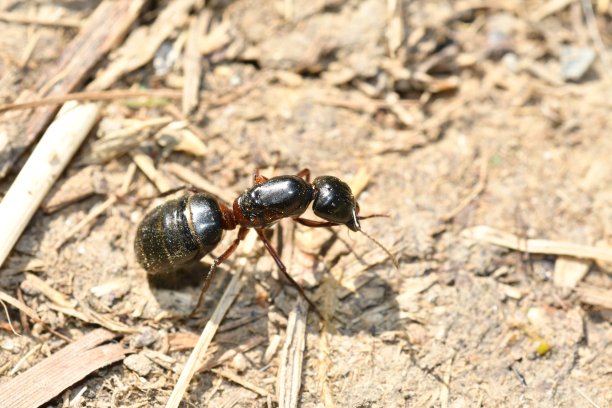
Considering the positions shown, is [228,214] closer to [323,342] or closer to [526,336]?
[323,342]

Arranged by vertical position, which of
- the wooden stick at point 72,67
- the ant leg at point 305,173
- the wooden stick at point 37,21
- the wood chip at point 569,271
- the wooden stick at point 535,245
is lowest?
the wood chip at point 569,271

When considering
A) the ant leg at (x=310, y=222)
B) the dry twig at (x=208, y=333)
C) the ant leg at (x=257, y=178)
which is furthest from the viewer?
the ant leg at (x=257, y=178)

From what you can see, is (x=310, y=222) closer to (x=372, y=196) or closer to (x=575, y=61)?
(x=372, y=196)

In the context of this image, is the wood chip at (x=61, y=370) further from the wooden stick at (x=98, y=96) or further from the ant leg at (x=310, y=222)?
the wooden stick at (x=98, y=96)

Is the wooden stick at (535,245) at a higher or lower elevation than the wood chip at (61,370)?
lower

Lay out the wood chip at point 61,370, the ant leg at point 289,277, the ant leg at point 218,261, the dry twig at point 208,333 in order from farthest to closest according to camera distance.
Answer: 1. the ant leg at point 289,277
2. the ant leg at point 218,261
3. the dry twig at point 208,333
4. the wood chip at point 61,370

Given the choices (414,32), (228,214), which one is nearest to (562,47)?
(414,32)

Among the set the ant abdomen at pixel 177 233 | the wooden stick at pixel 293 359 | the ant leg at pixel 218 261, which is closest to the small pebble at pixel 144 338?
the ant leg at pixel 218 261
